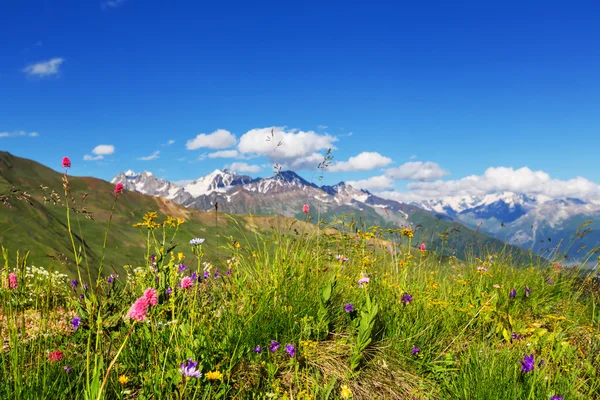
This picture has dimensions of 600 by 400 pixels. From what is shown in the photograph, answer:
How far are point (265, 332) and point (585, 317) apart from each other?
573 cm

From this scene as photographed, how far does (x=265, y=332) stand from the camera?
4.41 metres

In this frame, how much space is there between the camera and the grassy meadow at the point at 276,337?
3504mm

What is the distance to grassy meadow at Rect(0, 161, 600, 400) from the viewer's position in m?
3.50

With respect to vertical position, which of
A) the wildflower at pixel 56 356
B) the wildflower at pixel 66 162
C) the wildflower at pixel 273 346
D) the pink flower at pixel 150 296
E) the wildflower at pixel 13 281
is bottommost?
the wildflower at pixel 273 346

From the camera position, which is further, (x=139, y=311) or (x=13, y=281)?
(x=13, y=281)

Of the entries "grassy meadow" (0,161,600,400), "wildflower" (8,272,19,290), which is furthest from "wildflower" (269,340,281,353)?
"wildflower" (8,272,19,290)

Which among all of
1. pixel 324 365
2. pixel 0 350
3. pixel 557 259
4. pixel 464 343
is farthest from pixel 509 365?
pixel 557 259

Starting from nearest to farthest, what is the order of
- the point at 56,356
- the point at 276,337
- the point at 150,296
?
the point at 150,296
the point at 56,356
the point at 276,337

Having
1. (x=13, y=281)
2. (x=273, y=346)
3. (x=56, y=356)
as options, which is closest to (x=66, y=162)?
(x=13, y=281)

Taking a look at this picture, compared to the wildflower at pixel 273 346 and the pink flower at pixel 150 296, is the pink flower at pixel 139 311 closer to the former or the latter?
the pink flower at pixel 150 296

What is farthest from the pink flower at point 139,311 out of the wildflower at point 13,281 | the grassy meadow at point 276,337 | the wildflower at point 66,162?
the wildflower at point 13,281

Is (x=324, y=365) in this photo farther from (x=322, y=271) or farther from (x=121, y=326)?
(x=121, y=326)

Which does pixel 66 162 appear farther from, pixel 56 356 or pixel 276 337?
pixel 276 337

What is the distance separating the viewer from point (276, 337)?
174 inches
